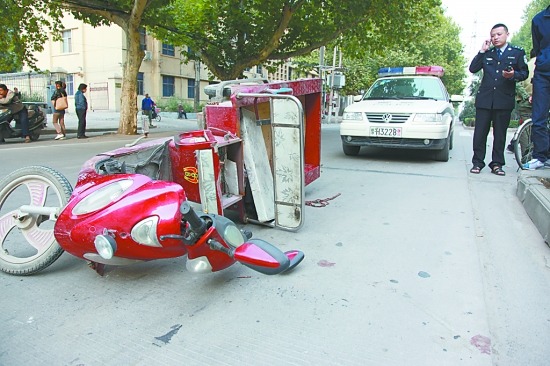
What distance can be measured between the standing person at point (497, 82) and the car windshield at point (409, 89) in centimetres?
171

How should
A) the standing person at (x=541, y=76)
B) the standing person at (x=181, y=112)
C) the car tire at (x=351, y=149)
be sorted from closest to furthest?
1. the standing person at (x=541, y=76)
2. the car tire at (x=351, y=149)
3. the standing person at (x=181, y=112)

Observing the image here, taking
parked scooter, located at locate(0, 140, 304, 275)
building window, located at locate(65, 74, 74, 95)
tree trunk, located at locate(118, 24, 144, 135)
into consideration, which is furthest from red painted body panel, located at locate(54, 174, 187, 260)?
building window, located at locate(65, 74, 74, 95)

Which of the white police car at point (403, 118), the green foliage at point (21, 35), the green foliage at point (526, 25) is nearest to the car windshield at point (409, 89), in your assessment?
the white police car at point (403, 118)

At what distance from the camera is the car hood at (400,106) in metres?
7.00

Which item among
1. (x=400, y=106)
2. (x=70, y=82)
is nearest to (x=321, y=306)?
(x=400, y=106)

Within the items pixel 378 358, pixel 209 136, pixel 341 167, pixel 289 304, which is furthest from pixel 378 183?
pixel 378 358

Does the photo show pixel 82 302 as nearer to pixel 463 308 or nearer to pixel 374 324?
pixel 374 324

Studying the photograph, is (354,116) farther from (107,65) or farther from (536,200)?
(107,65)

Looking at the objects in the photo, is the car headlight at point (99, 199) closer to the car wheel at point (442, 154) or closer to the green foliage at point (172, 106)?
the car wheel at point (442, 154)

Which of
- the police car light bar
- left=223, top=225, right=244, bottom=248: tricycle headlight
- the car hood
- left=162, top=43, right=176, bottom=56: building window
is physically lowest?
left=223, top=225, right=244, bottom=248: tricycle headlight

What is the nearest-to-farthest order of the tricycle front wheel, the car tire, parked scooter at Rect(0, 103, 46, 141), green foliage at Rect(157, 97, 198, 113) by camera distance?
1. the tricycle front wheel
2. the car tire
3. parked scooter at Rect(0, 103, 46, 141)
4. green foliage at Rect(157, 97, 198, 113)

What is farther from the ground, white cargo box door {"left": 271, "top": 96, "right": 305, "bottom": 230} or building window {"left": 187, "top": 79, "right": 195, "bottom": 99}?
building window {"left": 187, "top": 79, "right": 195, "bottom": 99}

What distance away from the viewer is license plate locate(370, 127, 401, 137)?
6966 millimetres

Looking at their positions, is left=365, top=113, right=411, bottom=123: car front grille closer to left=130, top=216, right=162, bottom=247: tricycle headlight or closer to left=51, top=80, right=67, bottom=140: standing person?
left=130, top=216, right=162, bottom=247: tricycle headlight
